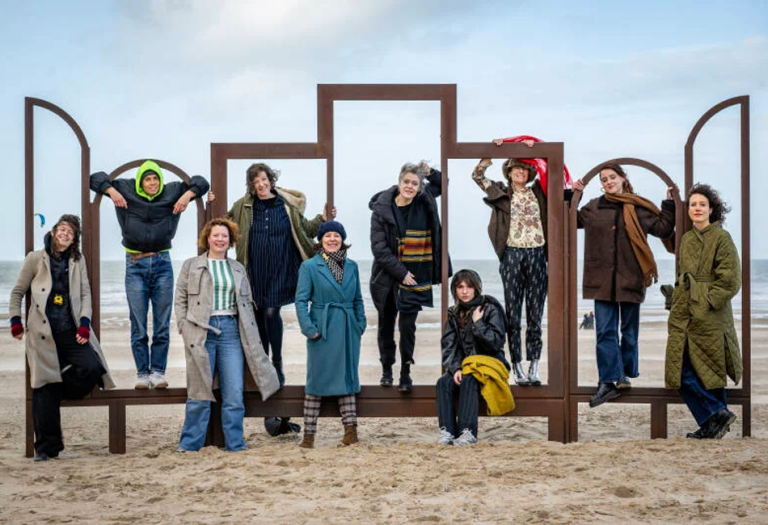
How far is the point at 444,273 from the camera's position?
661 centimetres

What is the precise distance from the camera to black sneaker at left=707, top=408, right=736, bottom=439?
6.59 metres

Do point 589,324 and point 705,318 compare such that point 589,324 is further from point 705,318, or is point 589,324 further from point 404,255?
point 404,255

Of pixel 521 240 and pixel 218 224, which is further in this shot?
pixel 521 240

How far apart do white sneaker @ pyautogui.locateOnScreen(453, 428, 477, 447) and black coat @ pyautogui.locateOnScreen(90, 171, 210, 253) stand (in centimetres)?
256

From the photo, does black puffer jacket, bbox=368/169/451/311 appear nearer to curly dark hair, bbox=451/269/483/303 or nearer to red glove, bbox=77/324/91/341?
curly dark hair, bbox=451/269/483/303

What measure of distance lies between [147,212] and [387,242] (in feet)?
5.82

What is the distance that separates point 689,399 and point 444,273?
6.83 feet

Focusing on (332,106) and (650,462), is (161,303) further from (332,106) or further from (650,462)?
(650,462)

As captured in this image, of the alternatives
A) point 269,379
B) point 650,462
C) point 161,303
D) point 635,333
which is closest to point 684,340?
point 635,333

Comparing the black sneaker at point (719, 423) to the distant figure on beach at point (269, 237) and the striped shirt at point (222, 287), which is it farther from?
the striped shirt at point (222, 287)

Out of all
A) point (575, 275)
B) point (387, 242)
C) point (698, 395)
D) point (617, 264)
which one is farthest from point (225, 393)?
point (698, 395)

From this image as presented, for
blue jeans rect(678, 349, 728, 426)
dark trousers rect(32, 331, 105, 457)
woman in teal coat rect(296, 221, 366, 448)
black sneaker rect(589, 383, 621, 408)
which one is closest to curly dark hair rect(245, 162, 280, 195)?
woman in teal coat rect(296, 221, 366, 448)

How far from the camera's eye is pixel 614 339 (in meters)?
6.68

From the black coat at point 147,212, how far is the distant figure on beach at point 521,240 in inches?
85.7
